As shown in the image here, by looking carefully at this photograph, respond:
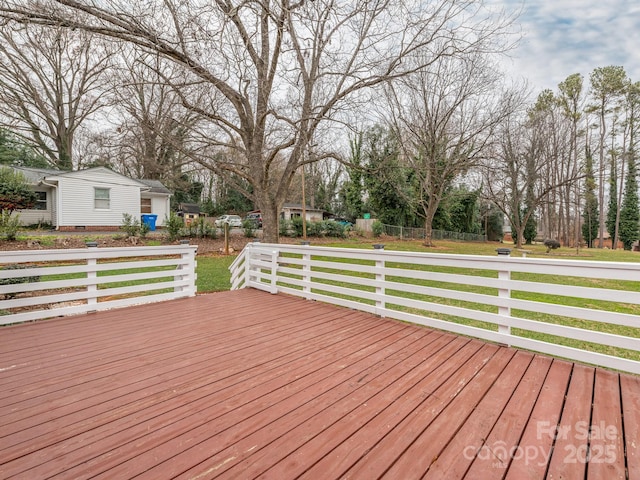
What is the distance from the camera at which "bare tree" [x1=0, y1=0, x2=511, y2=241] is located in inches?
188

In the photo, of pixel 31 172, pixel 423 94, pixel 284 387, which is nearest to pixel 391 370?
pixel 284 387

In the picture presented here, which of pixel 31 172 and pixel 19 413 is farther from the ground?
pixel 31 172

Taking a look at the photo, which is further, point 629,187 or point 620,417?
point 629,187

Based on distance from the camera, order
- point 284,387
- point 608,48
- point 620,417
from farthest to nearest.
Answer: point 608,48 → point 284,387 → point 620,417

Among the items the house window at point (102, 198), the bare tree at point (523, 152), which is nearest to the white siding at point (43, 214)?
the house window at point (102, 198)

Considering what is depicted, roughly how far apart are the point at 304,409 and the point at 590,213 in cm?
3406

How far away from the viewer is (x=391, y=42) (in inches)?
268

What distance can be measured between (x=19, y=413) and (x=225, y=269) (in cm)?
753

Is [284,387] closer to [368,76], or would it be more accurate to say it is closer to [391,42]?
[368,76]

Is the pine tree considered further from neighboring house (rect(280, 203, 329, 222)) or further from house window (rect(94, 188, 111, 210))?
house window (rect(94, 188, 111, 210))

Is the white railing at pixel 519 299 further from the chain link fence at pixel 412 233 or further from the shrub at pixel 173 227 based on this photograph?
the chain link fence at pixel 412 233

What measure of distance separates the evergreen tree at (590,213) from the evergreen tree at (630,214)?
5.70ft

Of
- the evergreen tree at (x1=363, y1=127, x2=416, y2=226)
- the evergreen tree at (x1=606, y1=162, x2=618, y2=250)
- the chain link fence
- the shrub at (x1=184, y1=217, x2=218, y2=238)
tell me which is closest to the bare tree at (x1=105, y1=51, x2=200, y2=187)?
the shrub at (x1=184, y1=217, x2=218, y2=238)

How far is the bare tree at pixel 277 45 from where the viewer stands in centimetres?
478
